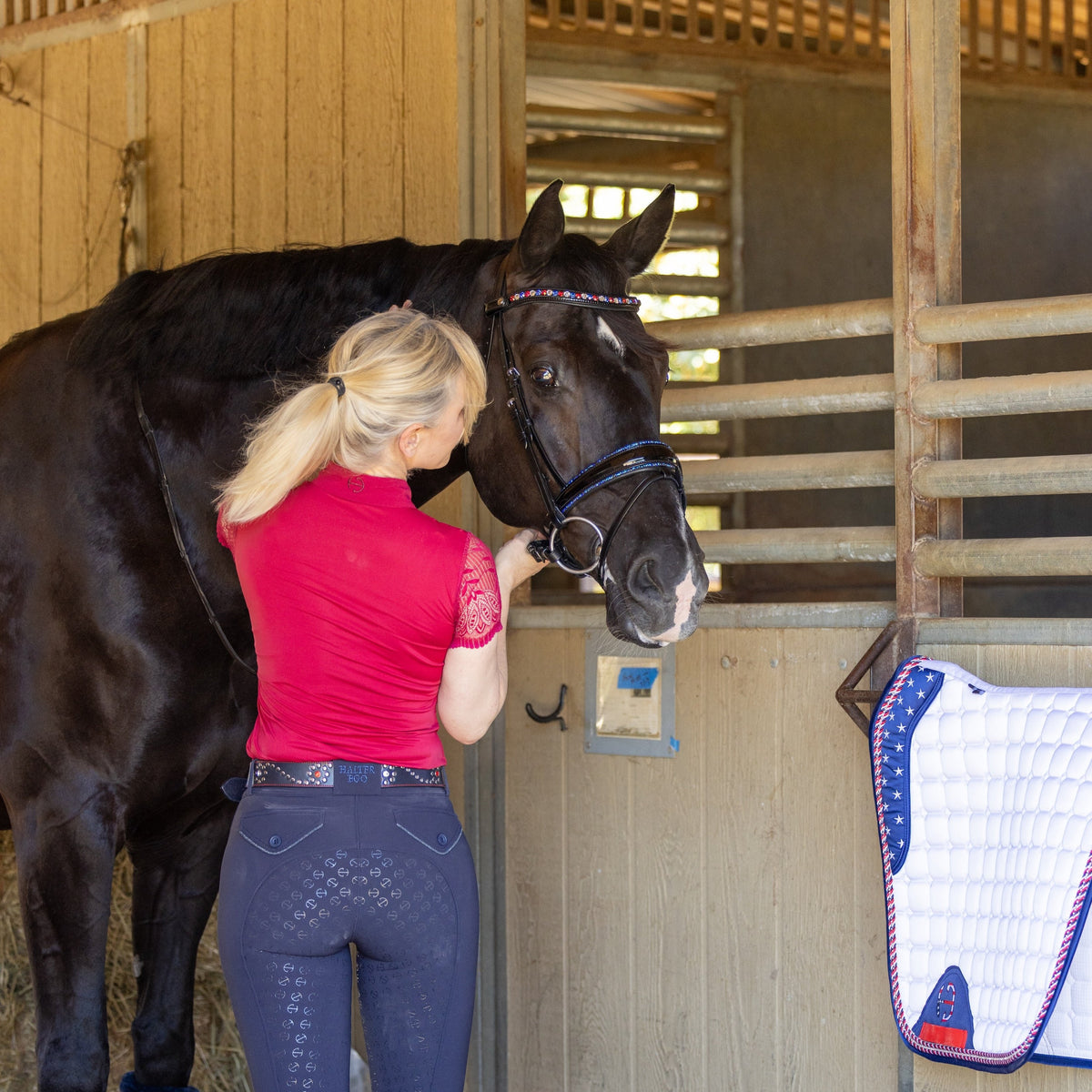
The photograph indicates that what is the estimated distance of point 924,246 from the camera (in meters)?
2.17

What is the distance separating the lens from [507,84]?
2.80 metres

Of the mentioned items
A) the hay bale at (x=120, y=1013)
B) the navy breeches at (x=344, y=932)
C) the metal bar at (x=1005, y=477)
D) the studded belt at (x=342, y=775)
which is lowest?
the hay bale at (x=120, y=1013)

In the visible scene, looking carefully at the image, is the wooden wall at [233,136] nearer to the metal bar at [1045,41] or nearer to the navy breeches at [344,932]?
the navy breeches at [344,932]

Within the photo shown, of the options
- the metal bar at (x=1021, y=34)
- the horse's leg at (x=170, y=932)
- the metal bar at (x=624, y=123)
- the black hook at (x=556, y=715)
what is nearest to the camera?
the horse's leg at (x=170, y=932)

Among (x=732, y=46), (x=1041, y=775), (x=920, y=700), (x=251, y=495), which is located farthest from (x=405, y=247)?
(x=732, y=46)

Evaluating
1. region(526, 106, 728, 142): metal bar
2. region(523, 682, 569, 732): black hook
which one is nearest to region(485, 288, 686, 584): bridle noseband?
region(523, 682, 569, 732): black hook

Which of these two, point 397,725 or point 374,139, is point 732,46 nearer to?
point 374,139

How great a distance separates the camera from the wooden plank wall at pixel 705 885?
86.7 inches

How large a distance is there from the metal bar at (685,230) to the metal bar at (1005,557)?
234 centimetres

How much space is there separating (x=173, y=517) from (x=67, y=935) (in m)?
0.66

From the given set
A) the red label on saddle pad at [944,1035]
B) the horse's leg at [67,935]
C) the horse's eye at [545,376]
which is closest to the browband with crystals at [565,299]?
the horse's eye at [545,376]

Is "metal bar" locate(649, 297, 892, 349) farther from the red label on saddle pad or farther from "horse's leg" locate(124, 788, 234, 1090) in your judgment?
"horse's leg" locate(124, 788, 234, 1090)

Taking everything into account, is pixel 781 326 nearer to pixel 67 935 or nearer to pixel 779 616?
pixel 779 616

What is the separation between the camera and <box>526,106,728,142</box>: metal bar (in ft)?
13.0
